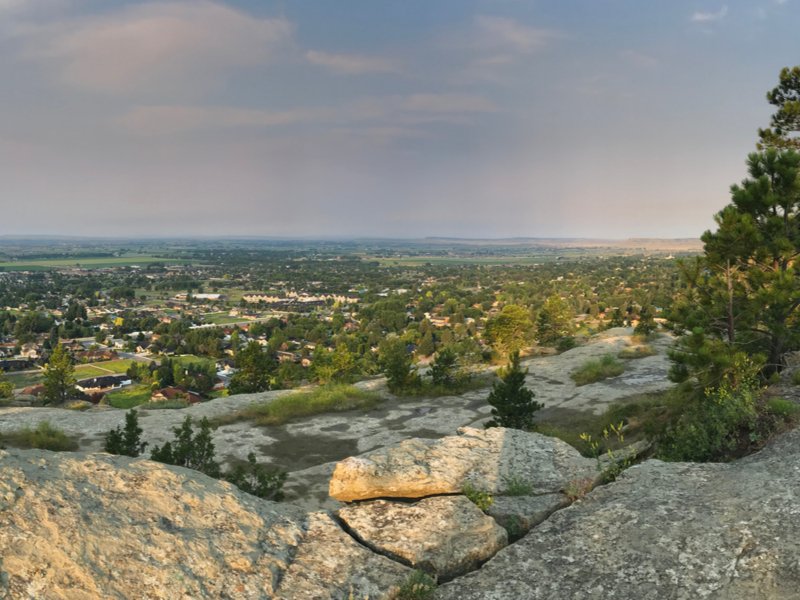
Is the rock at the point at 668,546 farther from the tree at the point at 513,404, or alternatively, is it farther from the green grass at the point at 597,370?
the green grass at the point at 597,370

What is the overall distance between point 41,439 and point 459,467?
15.8 metres

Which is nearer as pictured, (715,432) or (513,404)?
(715,432)

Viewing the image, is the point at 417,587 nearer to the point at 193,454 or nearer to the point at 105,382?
the point at 193,454

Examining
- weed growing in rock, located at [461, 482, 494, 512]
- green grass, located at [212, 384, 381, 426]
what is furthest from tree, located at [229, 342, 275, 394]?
weed growing in rock, located at [461, 482, 494, 512]

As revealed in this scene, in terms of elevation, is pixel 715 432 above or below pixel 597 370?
above

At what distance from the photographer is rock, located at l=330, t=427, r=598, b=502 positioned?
25.1ft

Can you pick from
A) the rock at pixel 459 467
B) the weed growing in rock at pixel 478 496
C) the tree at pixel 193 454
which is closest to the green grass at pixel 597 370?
the rock at pixel 459 467

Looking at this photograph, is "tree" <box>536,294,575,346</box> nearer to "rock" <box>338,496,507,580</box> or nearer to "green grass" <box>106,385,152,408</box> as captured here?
"green grass" <box>106,385,152,408</box>

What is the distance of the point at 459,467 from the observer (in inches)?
330

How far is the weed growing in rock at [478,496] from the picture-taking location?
7508 mm

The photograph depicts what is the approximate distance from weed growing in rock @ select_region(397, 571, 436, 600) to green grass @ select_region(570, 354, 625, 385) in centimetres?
2240

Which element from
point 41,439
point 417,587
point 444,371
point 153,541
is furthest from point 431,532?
point 444,371

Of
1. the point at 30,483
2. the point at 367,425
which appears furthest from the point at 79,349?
the point at 30,483

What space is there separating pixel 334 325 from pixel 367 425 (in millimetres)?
84276
